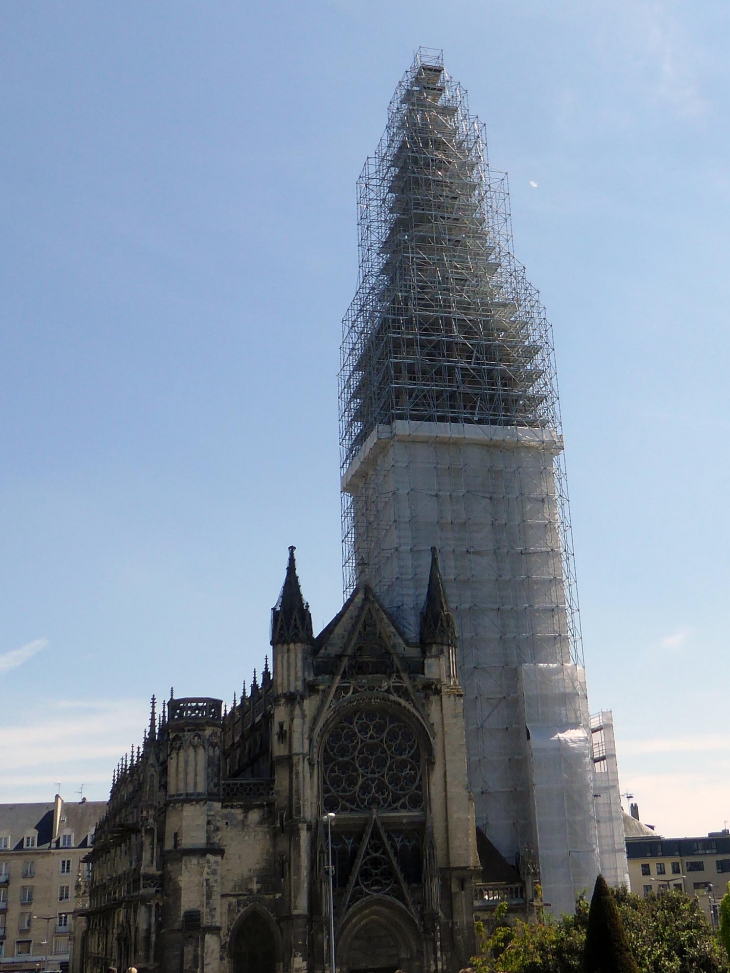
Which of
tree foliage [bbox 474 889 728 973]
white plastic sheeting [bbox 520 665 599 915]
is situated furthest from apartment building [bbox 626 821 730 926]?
tree foliage [bbox 474 889 728 973]

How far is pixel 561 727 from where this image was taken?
2010 inches

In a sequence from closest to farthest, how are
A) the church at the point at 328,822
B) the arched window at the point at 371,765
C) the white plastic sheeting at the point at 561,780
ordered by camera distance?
the church at the point at 328,822 < the arched window at the point at 371,765 < the white plastic sheeting at the point at 561,780

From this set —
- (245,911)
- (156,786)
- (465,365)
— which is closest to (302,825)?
(245,911)

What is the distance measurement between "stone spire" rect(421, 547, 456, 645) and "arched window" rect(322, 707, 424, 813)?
387 cm

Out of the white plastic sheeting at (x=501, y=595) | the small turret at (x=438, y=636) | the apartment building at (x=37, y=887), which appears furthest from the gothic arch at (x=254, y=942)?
the apartment building at (x=37, y=887)

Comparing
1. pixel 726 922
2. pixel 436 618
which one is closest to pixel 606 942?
pixel 726 922

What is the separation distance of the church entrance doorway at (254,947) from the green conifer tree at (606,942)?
60.7 ft

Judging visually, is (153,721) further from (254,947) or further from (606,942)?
(606,942)

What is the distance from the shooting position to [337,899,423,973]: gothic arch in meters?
40.8

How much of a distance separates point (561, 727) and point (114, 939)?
1043 inches

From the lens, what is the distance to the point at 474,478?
2180 inches

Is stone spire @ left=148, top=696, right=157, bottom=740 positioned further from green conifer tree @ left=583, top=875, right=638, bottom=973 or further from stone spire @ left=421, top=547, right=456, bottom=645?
green conifer tree @ left=583, top=875, right=638, bottom=973

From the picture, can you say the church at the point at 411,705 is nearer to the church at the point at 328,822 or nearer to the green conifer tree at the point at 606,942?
the church at the point at 328,822

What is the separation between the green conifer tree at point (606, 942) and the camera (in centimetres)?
2564
